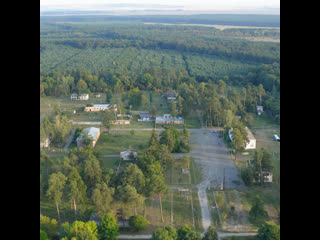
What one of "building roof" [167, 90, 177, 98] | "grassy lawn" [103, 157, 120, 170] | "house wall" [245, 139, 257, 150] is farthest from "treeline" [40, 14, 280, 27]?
"grassy lawn" [103, 157, 120, 170]

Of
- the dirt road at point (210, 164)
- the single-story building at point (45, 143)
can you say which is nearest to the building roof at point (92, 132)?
the single-story building at point (45, 143)

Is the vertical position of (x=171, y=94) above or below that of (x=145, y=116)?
above

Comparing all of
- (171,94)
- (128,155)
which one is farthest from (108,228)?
(171,94)

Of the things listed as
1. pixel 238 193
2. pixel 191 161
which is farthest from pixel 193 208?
pixel 191 161

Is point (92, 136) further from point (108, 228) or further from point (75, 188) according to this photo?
point (108, 228)

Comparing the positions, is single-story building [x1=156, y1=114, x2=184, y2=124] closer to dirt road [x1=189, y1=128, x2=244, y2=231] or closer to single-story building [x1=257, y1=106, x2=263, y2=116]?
dirt road [x1=189, y1=128, x2=244, y2=231]

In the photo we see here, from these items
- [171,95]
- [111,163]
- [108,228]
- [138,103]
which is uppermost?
[171,95]

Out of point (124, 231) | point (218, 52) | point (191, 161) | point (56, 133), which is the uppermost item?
point (218, 52)

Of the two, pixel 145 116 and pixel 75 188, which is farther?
pixel 145 116

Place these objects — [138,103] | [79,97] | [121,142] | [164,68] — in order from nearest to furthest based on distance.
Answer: [121,142]
[138,103]
[79,97]
[164,68]

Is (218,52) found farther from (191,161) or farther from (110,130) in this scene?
(191,161)
